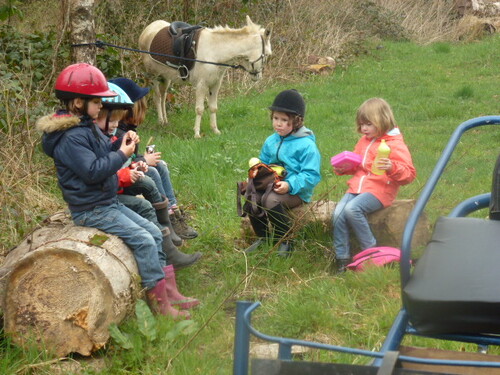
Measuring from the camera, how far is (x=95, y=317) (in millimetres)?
4129

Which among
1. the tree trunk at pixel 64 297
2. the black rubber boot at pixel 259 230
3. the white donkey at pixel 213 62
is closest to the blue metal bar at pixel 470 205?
the tree trunk at pixel 64 297

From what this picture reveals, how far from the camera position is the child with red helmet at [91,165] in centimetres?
434

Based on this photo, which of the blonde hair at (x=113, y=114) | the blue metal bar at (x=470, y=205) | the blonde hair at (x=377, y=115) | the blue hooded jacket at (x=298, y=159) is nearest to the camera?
the blue metal bar at (x=470, y=205)

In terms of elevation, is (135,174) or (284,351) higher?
(284,351)

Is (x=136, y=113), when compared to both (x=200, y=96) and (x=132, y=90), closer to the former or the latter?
(x=132, y=90)

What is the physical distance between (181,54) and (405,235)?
8881mm

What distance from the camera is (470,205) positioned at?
3418 millimetres

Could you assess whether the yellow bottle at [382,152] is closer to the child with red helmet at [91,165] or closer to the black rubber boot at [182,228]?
the black rubber boot at [182,228]

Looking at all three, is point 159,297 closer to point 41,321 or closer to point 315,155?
point 41,321

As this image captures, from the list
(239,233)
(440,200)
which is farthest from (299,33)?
(440,200)

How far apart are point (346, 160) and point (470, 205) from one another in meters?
2.30

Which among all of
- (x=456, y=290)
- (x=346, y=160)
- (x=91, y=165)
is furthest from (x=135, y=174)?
(x=456, y=290)

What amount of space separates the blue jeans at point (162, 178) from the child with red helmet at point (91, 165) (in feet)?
2.64

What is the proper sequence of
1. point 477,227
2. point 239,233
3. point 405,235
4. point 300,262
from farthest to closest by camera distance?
point 239,233, point 300,262, point 477,227, point 405,235
